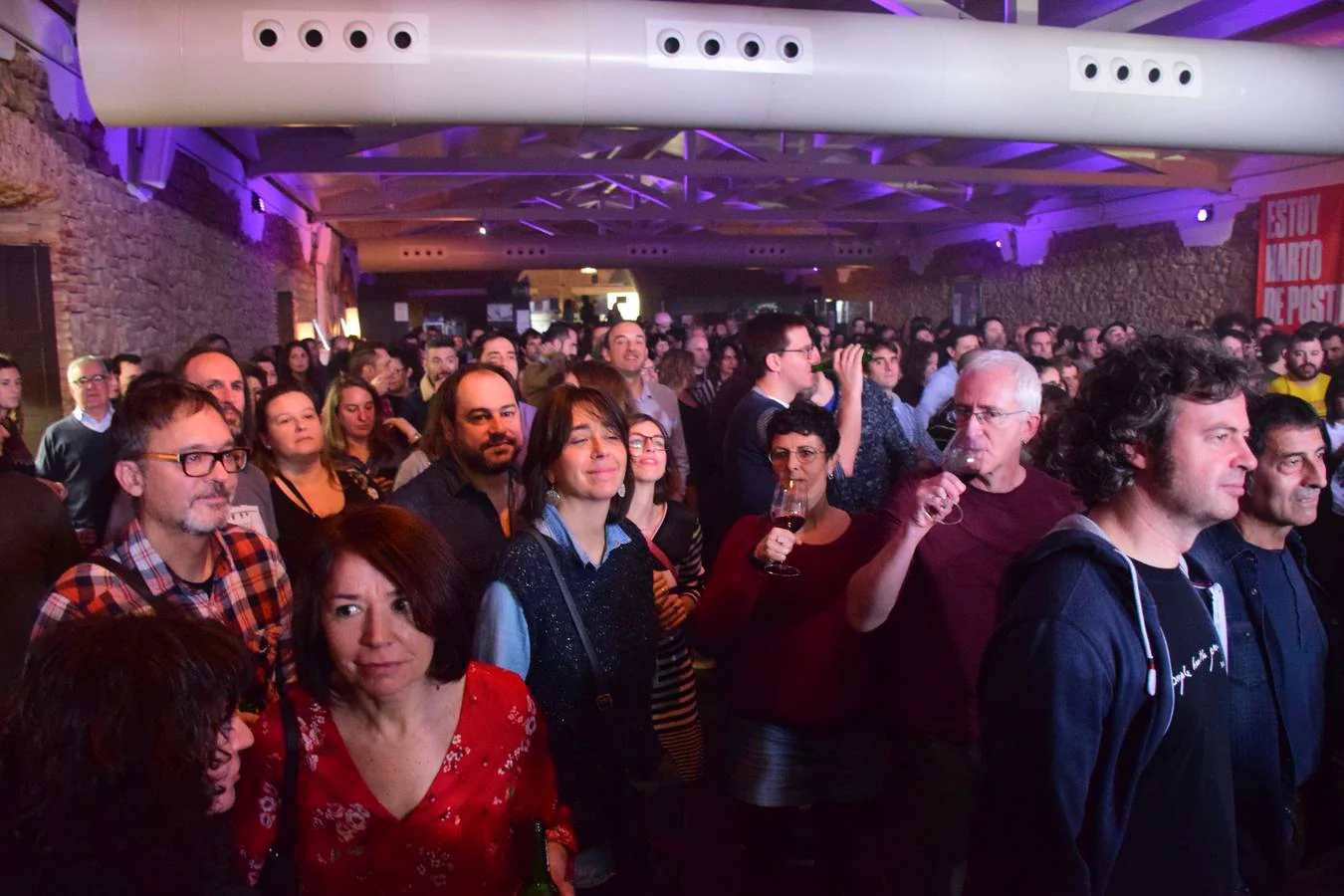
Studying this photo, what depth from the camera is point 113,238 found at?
18.1 ft

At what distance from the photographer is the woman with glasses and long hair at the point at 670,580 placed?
238 cm

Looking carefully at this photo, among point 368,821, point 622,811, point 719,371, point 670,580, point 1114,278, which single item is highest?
point 1114,278

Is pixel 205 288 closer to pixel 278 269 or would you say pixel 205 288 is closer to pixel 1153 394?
pixel 278 269

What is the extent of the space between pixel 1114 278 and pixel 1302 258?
3415 millimetres

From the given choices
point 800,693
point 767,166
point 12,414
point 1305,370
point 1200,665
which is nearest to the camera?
point 1200,665

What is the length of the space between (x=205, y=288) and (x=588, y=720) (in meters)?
7.29

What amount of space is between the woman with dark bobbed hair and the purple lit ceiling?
463cm

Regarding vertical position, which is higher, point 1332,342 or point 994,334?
point 994,334

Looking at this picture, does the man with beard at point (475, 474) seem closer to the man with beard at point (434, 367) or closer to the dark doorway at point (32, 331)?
the man with beard at point (434, 367)

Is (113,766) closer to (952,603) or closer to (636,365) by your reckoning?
(952,603)

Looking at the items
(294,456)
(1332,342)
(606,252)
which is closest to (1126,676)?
(294,456)

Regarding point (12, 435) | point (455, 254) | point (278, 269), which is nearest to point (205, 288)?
point (278, 269)

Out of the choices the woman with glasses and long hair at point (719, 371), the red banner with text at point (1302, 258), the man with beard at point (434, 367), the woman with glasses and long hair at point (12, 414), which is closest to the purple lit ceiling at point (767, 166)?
the red banner with text at point (1302, 258)

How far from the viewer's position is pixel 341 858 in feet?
A: 4.74
